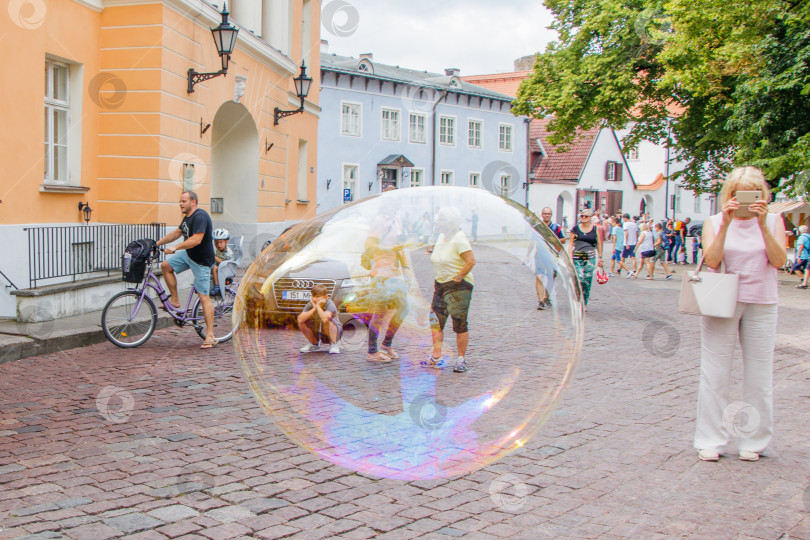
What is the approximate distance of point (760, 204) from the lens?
15.5ft

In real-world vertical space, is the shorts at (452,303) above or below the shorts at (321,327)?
above

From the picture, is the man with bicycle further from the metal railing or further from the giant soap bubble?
the giant soap bubble

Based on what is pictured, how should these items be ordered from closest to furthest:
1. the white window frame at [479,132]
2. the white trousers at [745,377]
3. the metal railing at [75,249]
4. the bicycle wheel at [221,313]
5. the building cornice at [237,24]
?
the white trousers at [745,377], the bicycle wheel at [221,313], the metal railing at [75,249], the building cornice at [237,24], the white window frame at [479,132]

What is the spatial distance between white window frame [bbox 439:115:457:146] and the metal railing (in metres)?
31.1

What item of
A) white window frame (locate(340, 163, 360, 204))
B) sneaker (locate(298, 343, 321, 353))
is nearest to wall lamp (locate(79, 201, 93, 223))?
sneaker (locate(298, 343, 321, 353))

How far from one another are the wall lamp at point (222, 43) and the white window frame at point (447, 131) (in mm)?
28500

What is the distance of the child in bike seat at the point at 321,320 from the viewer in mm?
3369

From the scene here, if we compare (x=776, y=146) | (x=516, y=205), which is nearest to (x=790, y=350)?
(x=516, y=205)

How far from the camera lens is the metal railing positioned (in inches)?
404

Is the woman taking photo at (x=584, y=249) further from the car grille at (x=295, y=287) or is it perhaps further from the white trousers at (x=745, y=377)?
the car grille at (x=295, y=287)

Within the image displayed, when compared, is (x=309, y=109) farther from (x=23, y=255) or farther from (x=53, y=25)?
(x=23, y=255)

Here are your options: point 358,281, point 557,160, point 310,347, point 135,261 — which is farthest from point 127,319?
point 557,160

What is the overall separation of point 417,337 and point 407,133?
3837cm

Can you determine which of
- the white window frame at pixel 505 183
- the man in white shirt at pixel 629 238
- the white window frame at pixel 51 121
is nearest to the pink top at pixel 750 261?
the white window frame at pixel 51 121
